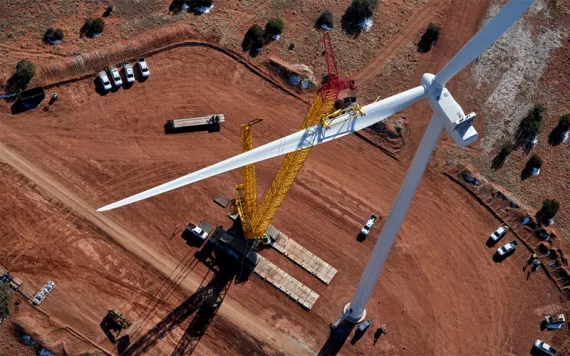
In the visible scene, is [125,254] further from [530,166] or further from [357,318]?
[530,166]

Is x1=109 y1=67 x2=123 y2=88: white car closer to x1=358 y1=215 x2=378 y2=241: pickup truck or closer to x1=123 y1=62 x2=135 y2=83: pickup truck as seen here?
x1=123 y1=62 x2=135 y2=83: pickup truck


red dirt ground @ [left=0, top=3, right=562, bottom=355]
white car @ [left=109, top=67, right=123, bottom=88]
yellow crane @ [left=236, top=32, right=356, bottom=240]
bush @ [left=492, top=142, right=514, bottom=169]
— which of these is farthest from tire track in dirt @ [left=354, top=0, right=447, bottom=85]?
white car @ [left=109, top=67, right=123, bottom=88]

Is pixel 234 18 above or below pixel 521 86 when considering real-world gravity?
below

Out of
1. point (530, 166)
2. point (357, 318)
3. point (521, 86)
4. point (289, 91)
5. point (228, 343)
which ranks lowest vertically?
point (228, 343)

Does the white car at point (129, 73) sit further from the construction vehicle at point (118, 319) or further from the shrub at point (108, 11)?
the construction vehicle at point (118, 319)

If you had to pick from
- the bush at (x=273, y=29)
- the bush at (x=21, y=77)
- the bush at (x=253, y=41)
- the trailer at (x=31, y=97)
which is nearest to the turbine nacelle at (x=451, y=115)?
the bush at (x=253, y=41)

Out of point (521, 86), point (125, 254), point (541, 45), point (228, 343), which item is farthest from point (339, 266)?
point (541, 45)
